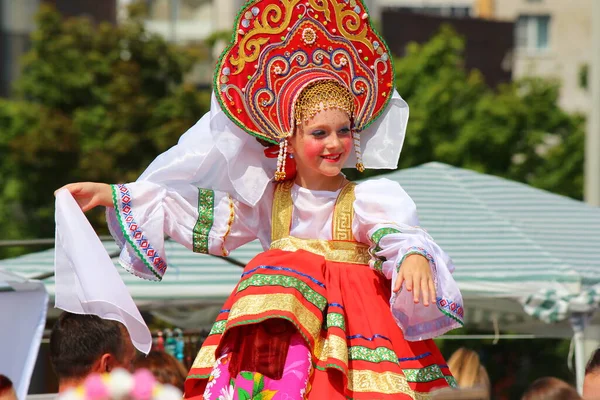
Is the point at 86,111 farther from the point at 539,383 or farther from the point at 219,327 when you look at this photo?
the point at 539,383

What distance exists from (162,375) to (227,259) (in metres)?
1.05

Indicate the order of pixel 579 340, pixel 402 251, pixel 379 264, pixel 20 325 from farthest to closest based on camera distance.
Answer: pixel 579 340, pixel 20 325, pixel 379 264, pixel 402 251

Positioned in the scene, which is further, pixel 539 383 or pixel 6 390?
pixel 6 390

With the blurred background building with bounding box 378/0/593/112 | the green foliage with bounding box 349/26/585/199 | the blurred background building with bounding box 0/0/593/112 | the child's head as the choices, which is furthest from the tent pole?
the blurred background building with bounding box 378/0/593/112

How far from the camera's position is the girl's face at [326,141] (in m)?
4.49

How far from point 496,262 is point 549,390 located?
118 inches

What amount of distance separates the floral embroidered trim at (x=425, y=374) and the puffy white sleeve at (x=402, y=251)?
0.12 metres

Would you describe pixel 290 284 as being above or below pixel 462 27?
Result: below

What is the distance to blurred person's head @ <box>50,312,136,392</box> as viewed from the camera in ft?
16.1

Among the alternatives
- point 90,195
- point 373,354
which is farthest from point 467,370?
point 90,195

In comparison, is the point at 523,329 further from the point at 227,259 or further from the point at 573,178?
the point at 573,178

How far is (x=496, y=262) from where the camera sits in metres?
7.21

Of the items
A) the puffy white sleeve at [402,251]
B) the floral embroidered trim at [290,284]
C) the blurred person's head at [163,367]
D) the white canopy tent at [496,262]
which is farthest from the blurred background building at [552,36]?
the floral embroidered trim at [290,284]

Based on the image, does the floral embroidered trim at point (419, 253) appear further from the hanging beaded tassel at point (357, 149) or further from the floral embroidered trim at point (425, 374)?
the hanging beaded tassel at point (357, 149)
